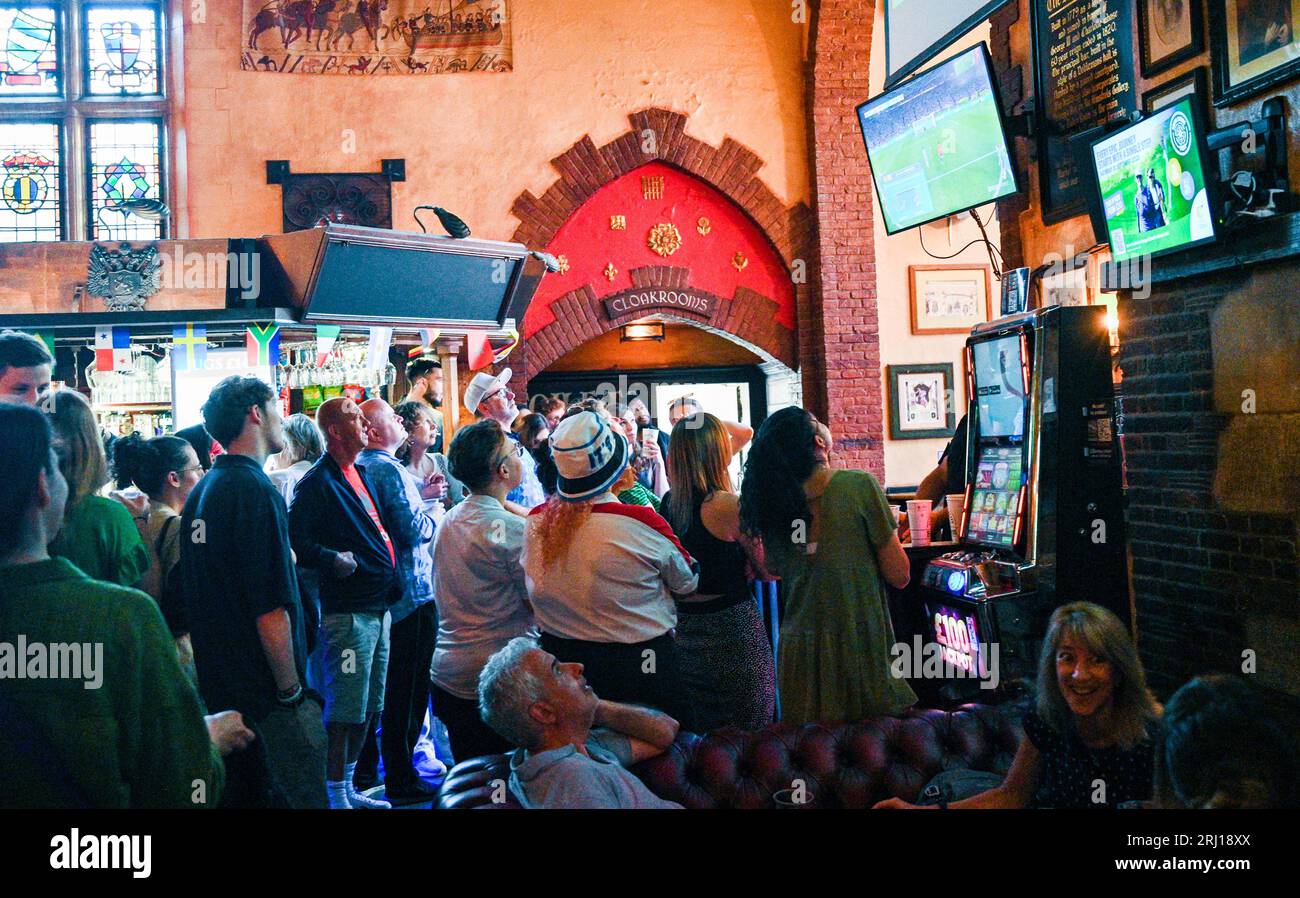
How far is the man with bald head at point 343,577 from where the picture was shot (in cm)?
374

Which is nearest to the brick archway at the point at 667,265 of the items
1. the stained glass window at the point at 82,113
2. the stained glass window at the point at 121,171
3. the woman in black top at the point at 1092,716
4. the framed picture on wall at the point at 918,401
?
the framed picture on wall at the point at 918,401

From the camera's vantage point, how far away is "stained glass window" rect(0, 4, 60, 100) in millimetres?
8031

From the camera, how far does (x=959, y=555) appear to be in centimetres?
425

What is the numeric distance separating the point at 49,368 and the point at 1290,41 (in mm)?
3599

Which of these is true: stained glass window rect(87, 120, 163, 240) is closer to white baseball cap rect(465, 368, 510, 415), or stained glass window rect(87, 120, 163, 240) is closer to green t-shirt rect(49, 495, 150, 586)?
white baseball cap rect(465, 368, 510, 415)

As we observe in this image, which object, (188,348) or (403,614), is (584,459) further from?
(188,348)

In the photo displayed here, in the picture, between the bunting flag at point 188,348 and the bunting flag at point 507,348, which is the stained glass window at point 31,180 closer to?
the bunting flag at point 507,348

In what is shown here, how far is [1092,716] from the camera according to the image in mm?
2256

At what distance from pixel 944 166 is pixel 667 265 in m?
3.78

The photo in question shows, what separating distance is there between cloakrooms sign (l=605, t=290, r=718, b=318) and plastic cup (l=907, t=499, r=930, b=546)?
437cm
